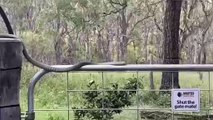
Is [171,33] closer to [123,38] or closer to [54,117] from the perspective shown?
[54,117]

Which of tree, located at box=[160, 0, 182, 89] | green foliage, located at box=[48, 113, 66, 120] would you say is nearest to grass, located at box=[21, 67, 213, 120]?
green foliage, located at box=[48, 113, 66, 120]

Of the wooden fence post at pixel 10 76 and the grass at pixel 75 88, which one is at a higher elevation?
the wooden fence post at pixel 10 76

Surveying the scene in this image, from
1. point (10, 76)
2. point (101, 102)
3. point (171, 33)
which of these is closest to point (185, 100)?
point (10, 76)

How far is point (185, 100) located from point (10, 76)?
1390 mm

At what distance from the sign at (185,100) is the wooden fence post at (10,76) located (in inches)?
49.1

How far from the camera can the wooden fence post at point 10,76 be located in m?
2.68

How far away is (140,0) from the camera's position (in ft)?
104

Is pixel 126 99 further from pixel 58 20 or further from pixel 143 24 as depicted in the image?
pixel 143 24

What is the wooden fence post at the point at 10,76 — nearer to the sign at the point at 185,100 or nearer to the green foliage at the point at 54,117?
the sign at the point at 185,100

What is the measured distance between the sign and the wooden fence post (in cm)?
125

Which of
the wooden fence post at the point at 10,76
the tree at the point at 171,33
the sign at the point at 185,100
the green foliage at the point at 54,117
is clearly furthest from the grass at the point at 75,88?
the tree at the point at 171,33

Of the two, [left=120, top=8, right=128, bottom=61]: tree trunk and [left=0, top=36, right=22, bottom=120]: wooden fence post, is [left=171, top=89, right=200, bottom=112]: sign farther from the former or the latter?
[left=120, top=8, right=128, bottom=61]: tree trunk

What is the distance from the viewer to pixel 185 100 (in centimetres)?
361

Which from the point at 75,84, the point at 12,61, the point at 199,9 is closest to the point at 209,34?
the point at 199,9
